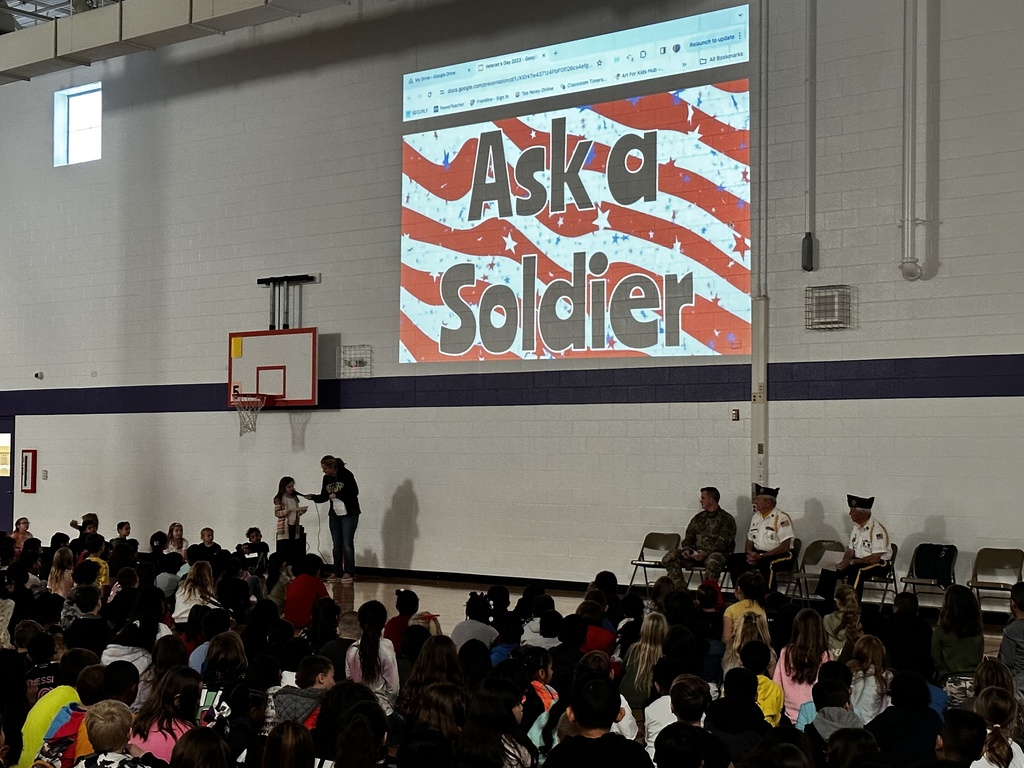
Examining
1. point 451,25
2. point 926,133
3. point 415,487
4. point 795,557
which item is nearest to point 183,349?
point 415,487

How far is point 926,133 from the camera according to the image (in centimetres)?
973

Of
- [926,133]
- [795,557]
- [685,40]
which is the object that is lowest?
[795,557]

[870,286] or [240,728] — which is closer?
[240,728]

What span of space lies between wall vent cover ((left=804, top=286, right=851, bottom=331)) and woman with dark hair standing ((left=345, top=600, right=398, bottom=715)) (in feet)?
19.9

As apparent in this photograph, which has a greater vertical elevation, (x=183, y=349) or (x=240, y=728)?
(x=183, y=349)

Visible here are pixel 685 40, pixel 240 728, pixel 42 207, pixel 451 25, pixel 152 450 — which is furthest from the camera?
pixel 42 207

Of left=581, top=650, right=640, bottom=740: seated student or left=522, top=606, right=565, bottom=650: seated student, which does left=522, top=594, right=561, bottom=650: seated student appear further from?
left=581, top=650, right=640, bottom=740: seated student

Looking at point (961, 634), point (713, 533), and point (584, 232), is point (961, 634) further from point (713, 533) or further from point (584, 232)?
point (584, 232)

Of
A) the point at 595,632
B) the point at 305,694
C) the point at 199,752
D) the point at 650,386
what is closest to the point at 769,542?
the point at 650,386

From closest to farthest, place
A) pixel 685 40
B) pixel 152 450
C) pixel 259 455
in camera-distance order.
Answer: pixel 685 40 → pixel 259 455 → pixel 152 450

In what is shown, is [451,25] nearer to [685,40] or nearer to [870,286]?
[685,40]

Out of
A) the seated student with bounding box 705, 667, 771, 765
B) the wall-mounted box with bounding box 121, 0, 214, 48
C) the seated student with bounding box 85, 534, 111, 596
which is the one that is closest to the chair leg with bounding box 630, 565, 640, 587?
the seated student with bounding box 85, 534, 111, 596

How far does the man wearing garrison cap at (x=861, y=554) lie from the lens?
364 inches

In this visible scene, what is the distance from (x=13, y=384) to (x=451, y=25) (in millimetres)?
9040
